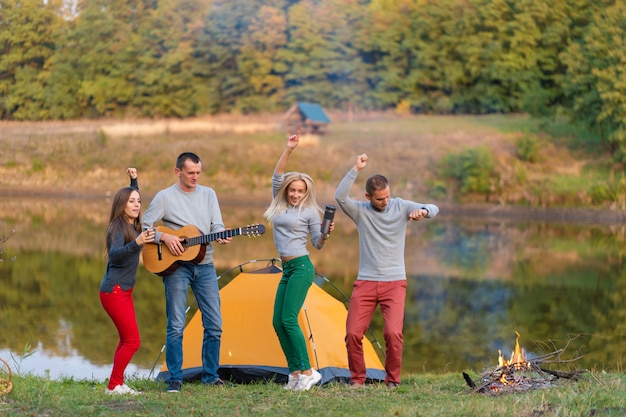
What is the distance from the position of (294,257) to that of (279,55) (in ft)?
160

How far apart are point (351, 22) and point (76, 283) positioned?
4275 cm

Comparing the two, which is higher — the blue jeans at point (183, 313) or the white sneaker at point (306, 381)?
the blue jeans at point (183, 313)

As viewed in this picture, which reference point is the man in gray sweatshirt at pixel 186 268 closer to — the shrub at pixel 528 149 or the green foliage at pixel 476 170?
the green foliage at pixel 476 170

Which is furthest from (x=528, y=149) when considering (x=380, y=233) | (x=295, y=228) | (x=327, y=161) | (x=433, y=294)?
(x=295, y=228)

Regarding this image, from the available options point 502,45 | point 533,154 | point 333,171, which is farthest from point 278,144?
point 502,45

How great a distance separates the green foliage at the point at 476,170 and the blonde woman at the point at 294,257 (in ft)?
96.4

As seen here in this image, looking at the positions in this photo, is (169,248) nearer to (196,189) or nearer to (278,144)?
(196,189)

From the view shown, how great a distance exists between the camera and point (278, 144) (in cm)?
4234

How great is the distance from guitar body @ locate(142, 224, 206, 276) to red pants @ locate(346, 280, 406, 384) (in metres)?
1.26

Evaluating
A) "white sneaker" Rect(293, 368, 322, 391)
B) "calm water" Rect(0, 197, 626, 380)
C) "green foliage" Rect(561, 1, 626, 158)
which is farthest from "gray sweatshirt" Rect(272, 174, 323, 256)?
"green foliage" Rect(561, 1, 626, 158)

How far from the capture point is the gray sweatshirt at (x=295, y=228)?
7277mm

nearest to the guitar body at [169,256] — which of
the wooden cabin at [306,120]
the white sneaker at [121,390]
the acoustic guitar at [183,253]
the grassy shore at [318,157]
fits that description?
the acoustic guitar at [183,253]

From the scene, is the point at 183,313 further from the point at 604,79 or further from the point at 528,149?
the point at 528,149

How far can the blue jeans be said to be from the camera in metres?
7.27
